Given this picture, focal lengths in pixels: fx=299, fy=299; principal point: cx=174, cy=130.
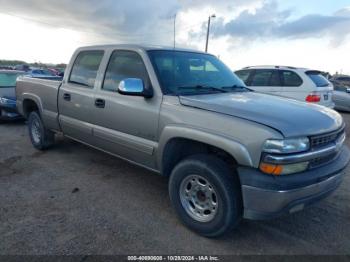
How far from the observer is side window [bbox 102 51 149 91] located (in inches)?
146

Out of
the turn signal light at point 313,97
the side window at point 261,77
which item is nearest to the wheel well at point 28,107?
the side window at point 261,77

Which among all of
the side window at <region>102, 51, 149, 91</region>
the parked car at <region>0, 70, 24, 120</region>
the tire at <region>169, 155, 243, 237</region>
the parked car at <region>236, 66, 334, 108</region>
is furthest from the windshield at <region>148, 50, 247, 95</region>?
the parked car at <region>0, 70, 24, 120</region>

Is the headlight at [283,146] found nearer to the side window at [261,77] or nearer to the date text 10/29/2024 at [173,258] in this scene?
the date text 10/29/2024 at [173,258]

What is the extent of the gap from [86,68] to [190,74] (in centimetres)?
175

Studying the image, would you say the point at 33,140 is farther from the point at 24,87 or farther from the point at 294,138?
the point at 294,138

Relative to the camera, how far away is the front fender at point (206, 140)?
2.58m

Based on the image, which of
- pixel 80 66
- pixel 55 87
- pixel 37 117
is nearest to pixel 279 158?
pixel 80 66

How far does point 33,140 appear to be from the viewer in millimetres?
6016

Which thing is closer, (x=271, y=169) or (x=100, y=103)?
(x=271, y=169)

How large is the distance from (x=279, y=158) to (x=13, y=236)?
2645 millimetres

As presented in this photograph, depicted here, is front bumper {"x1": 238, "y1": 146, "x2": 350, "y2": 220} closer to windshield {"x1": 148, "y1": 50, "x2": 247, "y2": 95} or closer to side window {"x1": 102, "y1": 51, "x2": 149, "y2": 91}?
windshield {"x1": 148, "y1": 50, "x2": 247, "y2": 95}

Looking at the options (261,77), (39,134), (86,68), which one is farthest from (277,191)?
(261,77)

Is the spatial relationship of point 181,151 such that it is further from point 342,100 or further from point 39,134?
point 342,100

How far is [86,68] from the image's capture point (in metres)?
4.56
